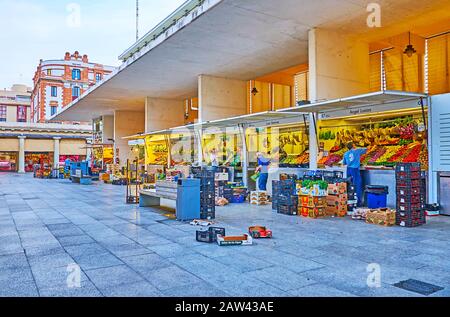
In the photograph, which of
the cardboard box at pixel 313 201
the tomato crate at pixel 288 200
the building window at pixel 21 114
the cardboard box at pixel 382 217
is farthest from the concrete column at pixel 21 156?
the cardboard box at pixel 382 217

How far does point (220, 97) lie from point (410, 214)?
1199 centimetres

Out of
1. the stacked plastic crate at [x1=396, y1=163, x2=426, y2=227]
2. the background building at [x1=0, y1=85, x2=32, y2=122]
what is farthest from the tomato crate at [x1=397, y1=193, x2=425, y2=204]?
the background building at [x1=0, y1=85, x2=32, y2=122]

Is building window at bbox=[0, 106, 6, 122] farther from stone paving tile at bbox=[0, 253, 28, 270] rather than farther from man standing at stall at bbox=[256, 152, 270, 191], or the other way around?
stone paving tile at bbox=[0, 253, 28, 270]

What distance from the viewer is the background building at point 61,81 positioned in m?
55.2

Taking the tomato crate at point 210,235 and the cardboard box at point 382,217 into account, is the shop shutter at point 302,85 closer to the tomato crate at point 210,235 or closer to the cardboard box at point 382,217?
the cardboard box at point 382,217

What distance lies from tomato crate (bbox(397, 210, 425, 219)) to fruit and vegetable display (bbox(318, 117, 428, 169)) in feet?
7.71

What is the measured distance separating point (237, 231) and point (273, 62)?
1001 cm

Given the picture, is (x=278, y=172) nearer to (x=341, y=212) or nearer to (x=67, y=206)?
(x=341, y=212)

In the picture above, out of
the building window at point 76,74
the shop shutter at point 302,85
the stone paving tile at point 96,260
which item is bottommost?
the stone paving tile at point 96,260

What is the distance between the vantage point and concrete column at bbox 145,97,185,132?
2369cm

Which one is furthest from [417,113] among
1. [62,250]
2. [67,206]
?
[67,206]

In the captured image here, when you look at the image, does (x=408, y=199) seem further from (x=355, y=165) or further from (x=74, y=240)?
(x=74, y=240)

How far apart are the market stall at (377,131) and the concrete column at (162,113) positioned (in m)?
13.5

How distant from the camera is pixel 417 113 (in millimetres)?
10438
